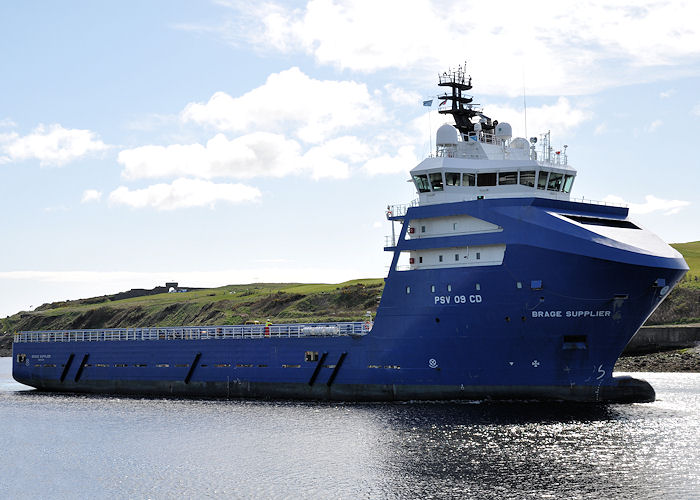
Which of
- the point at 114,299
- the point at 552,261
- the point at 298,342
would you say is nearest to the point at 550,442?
the point at 552,261

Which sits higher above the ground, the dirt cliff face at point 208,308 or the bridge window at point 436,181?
the bridge window at point 436,181

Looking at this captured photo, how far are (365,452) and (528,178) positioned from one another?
17.6 m

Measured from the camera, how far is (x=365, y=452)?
3061 centimetres

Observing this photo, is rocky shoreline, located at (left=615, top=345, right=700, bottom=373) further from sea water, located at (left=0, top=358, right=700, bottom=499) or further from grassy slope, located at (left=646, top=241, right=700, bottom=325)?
sea water, located at (left=0, top=358, right=700, bottom=499)

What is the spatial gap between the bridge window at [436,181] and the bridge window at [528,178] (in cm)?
411

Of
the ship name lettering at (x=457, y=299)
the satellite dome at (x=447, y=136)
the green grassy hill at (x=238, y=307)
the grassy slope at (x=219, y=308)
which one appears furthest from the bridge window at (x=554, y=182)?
the grassy slope at (x=219, y=308)

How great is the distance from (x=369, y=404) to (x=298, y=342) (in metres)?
6.04

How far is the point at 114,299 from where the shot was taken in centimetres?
16488

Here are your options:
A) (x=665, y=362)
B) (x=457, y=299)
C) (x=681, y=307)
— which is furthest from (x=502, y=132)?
(x=681, y=307)

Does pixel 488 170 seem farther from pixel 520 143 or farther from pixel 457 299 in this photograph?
pixel 457 299

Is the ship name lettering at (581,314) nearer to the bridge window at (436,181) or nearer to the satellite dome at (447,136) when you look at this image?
the bridge window at (436,181)

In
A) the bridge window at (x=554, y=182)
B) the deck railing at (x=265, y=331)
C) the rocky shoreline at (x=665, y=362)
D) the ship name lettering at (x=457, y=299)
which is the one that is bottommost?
the rocky shoreline at (x=665, y=362)

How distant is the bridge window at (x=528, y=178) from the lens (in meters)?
41.2

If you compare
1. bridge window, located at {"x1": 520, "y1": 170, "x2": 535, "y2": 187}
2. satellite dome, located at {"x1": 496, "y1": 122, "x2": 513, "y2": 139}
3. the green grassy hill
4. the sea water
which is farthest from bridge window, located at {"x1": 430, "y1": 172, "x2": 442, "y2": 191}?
the green grassy hill
